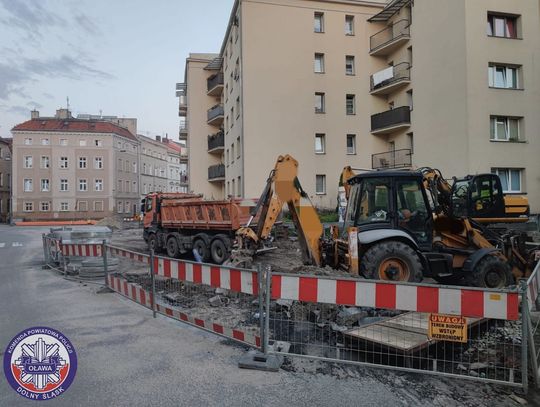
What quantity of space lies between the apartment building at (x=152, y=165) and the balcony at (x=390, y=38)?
50.7 metres

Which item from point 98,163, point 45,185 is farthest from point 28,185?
point 98,163

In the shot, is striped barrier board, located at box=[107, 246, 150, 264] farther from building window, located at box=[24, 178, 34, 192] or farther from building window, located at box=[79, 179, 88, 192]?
building window, located at box=[24, 178, 34, 192]

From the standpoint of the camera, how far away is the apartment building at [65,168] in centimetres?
5800

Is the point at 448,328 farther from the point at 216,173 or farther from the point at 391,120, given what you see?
the point at 216,173

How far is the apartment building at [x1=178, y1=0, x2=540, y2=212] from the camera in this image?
68.8 ft

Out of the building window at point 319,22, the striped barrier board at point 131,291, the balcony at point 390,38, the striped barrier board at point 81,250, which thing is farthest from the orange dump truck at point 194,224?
the balcony at point 390,38

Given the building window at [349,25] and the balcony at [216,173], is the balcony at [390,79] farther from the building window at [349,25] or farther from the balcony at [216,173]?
the balcony at [216,173]

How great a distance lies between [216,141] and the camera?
35750 mm

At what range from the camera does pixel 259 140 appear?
26.4 metres

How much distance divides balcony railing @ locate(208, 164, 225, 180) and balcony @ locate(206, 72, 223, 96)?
6887 millimetres

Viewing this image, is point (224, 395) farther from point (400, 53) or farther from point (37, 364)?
point (400, 53)

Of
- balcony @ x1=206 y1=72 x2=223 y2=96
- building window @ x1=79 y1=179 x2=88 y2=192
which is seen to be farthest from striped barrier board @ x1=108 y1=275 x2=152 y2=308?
building window @ x1=79 y1=179 x2=88 y2=192

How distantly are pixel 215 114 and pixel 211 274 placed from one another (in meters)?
31.8

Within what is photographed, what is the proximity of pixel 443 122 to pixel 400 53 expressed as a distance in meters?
6.85
